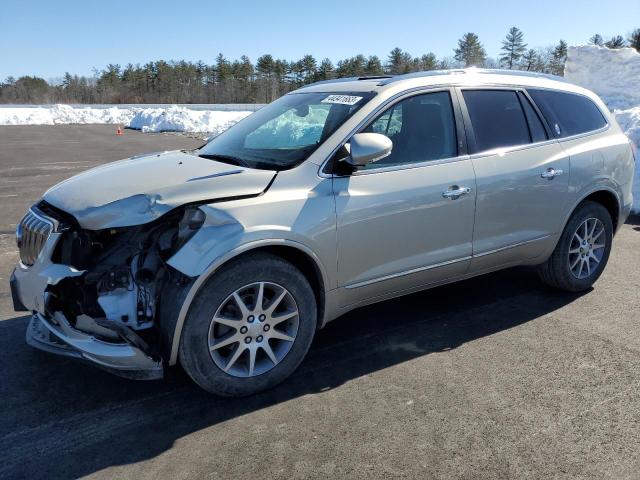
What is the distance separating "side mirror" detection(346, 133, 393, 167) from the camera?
340 cm

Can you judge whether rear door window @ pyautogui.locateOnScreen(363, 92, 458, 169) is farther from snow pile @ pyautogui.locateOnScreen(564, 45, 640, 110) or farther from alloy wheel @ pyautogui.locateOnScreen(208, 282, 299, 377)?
snow pile @ pyautogui.locateOnScreen(564, 45, 640, 110)

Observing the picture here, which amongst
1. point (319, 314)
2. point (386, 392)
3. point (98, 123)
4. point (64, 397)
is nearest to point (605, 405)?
point (386, 392)

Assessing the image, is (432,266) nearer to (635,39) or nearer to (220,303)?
(220,303)

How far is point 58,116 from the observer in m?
40.4

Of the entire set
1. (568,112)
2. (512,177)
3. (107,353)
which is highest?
(568,112)

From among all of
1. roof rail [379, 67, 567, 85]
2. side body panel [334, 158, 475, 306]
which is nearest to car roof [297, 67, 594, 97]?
roof rail [379, 67, 567, 85]

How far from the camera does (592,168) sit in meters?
4.72

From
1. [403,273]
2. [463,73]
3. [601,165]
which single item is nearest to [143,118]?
[463,73]

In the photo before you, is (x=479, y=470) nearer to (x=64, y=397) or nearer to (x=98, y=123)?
(x=64, y=397)

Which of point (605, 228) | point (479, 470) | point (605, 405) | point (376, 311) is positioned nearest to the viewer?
point (479, 470)

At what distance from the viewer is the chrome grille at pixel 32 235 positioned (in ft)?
10.7

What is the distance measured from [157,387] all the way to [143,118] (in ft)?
110

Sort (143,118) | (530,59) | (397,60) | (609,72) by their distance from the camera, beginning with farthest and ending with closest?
(530,59) < (397,60) < (143,118) < (609,72)

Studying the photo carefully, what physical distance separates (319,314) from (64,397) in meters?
1.68
